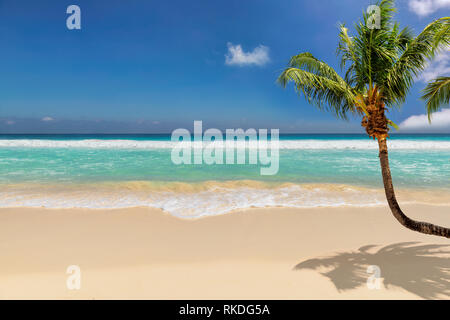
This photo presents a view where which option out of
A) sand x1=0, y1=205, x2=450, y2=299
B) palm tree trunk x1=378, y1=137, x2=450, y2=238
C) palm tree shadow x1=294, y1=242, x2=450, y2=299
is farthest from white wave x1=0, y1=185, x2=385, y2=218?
palm tree trunk x1=378, y1=137, x2=450, y2=238

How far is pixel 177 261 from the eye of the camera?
414cm

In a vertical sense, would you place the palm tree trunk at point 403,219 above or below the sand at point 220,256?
above

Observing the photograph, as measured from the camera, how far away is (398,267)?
387 centimetres

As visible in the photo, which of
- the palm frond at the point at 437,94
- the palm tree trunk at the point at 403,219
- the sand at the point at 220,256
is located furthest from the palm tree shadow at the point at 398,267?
the palm frond at the point at 437,94

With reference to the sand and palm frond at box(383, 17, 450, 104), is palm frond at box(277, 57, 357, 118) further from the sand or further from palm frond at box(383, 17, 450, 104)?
the sand

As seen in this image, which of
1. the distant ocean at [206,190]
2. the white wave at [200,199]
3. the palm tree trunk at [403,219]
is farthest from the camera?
the distant ocean at [206,190]

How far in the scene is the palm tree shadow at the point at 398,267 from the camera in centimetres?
339

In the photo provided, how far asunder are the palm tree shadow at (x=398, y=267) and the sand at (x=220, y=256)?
0.6 inches

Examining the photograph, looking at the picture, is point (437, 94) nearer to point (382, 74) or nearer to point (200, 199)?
point (382, 74)

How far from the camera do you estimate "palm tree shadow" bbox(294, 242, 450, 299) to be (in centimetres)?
339

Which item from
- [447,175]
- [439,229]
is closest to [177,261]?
[439,229]

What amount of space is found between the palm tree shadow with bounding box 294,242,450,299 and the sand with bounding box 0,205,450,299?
0.05ft

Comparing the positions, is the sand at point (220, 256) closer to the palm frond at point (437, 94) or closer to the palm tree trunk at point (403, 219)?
the palm tree trunk at point (403, 219)
